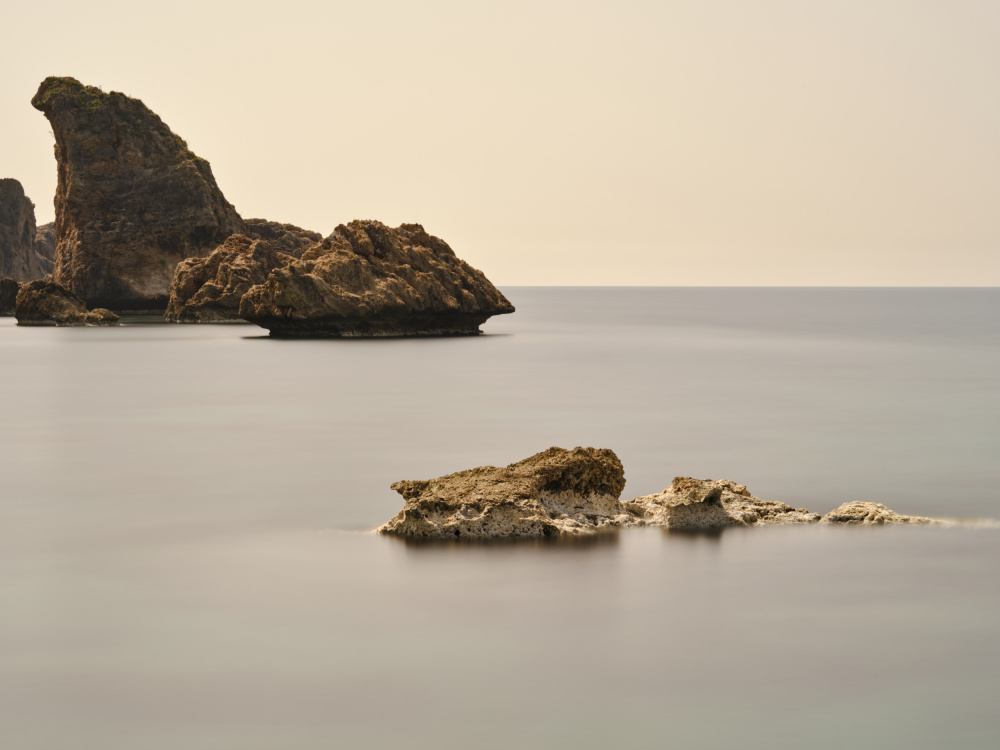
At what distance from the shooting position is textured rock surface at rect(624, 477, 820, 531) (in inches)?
498

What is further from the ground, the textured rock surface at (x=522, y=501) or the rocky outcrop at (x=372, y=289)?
the rocky outcrop at (x=372, y=289)

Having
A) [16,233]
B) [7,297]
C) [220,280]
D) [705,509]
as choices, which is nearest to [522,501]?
[705,509]

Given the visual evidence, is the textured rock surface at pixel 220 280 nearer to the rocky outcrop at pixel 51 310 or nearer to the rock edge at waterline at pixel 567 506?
the rocky outcrop at pixel 51 310

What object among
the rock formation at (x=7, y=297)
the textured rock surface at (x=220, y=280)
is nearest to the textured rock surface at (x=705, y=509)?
the textured rock surface at (x=220, y=280)

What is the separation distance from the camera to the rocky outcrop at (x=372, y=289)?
53750 mm

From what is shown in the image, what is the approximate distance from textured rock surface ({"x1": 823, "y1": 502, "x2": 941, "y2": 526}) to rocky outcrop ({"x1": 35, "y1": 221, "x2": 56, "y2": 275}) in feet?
503

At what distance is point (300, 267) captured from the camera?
53.5 m

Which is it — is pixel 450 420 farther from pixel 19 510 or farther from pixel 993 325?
pixel 993 325

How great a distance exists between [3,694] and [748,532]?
25.0ft

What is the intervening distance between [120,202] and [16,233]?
48239 mm

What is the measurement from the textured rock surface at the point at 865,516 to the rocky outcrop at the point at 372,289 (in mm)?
41828

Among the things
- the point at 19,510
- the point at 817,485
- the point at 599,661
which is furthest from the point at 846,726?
the point at 19,510

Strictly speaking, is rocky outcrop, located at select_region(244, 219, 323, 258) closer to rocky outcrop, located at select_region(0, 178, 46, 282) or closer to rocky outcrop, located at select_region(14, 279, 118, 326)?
rocky outcrop, located at select_region(14, 279, 118, 326)

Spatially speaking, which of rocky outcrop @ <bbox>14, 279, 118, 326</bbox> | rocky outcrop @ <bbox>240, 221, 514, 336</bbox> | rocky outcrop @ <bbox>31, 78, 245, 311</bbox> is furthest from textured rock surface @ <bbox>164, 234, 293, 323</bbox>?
rocky outcrop @ <bbox>240, 221, 514, 336</bbox>
